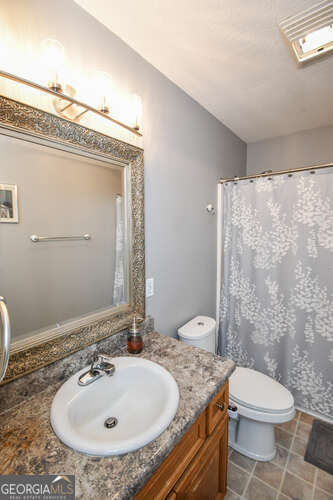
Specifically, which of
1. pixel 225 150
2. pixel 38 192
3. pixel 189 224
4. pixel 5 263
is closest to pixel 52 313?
pixel 5 263

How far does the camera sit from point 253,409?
4.38 ft

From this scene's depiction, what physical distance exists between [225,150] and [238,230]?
2.61ft

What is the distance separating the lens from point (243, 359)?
81.2 inches

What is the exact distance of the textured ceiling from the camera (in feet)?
3.29

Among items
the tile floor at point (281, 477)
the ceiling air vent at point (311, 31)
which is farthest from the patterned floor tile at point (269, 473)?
the ceiling air vent at point (311, 31)

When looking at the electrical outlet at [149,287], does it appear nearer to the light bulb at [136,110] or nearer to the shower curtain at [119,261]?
the shower curtain at [119,261]

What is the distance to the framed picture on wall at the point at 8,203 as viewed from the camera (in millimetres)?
787

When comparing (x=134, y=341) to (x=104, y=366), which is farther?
(x=134, y=341)

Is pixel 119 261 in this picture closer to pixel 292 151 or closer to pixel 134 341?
pixel 134 341

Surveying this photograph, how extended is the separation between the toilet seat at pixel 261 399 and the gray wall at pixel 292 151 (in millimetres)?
2081

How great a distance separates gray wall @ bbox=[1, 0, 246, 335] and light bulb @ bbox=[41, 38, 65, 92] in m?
0.07

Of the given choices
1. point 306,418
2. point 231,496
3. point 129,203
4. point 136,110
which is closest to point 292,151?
point 136,110

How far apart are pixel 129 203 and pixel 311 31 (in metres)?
1.21

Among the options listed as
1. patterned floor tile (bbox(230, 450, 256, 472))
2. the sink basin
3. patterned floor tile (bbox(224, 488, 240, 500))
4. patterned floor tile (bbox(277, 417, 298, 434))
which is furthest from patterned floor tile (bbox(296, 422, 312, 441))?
the sink basin
